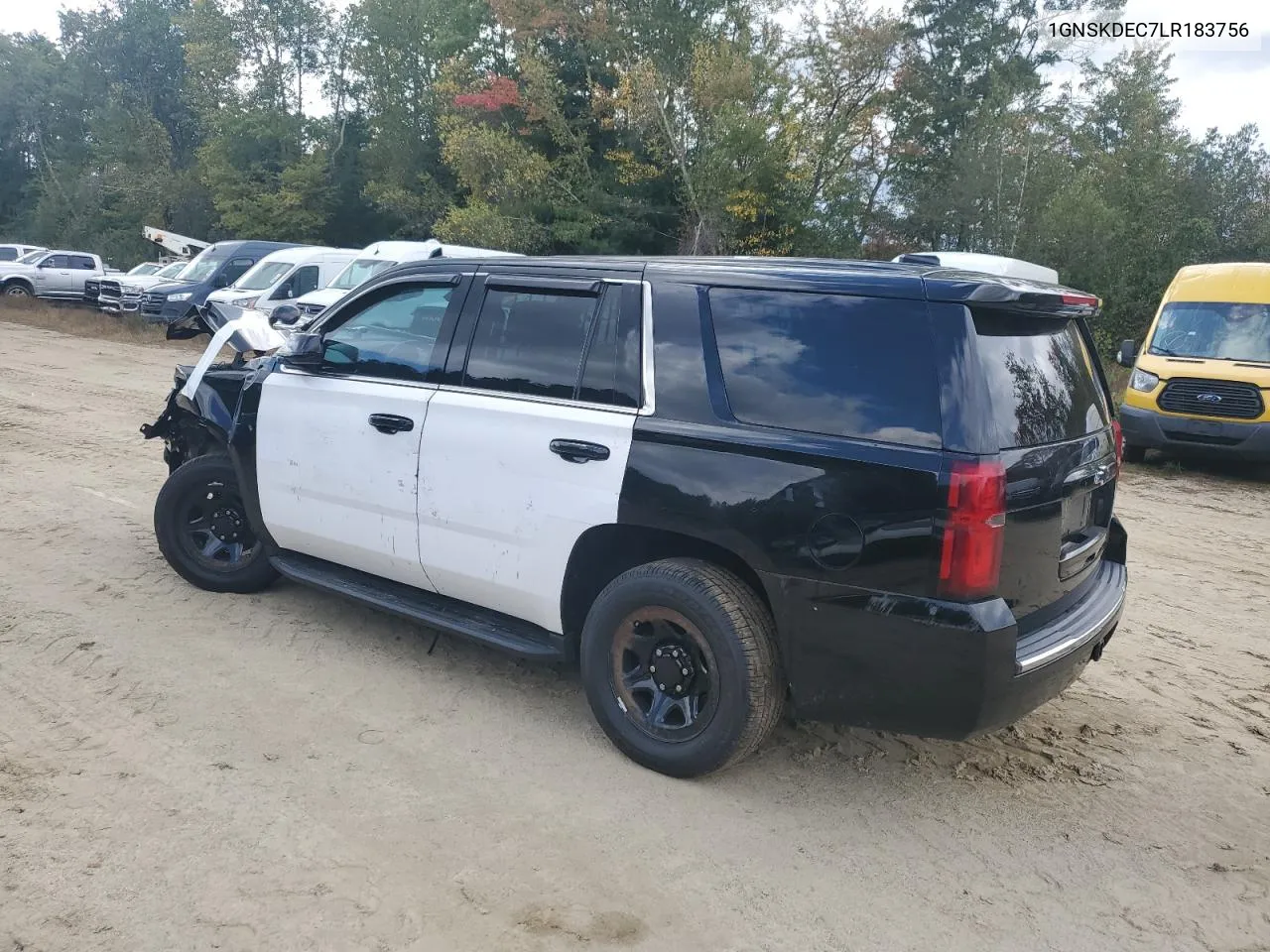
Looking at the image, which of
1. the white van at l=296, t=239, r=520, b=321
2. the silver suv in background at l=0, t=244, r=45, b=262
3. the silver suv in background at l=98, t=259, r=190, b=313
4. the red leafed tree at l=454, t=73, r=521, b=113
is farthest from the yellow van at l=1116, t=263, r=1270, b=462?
the silver suv in background at l=0, t=244, r=45, b=262

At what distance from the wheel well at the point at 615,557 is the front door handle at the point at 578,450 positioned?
0.27 m

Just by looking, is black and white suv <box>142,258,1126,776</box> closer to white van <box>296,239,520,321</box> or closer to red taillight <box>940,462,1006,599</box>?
red taillight <box>940,462,1006,599</box>

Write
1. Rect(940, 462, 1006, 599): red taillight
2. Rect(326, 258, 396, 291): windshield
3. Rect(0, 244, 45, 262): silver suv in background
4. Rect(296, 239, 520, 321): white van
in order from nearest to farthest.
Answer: Rect(940, 462, 1006, 599): red taillight → Rect(296, 239, 520, 321): white van → Rect(326, 258, 396, 291): windshield → Rect(0, 244, 45, 262): silver suv in background

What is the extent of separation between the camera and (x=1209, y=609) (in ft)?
19.4

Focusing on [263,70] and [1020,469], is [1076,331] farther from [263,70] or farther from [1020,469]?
[263,70]

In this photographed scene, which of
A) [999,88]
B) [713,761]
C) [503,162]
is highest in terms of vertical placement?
[999,88]

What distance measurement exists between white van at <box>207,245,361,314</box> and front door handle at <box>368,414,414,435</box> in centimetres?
1363

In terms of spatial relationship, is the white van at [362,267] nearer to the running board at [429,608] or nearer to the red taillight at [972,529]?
the running board at [429,608]

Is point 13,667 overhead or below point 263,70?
below

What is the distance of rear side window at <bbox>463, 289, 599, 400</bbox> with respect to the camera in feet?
12.9

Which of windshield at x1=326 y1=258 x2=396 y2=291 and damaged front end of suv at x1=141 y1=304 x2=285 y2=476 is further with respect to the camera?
windshield at x1=326 y1=258 x2=396 y2=291

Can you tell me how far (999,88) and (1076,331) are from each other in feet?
95.7

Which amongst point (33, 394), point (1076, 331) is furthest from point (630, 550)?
point (33, 394)

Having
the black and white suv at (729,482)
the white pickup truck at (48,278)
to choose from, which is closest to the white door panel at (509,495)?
the black and white suv at (729,482)
